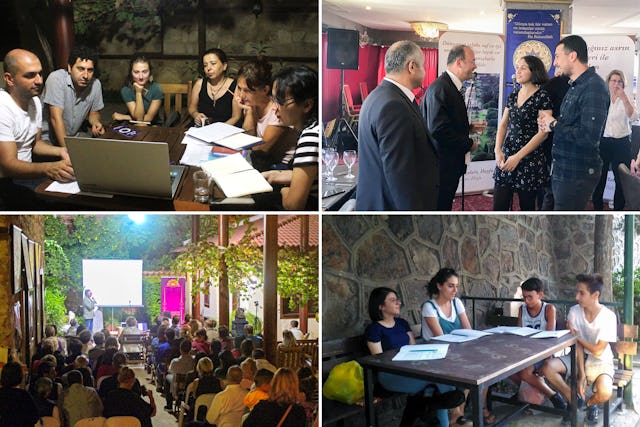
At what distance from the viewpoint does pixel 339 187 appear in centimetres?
312

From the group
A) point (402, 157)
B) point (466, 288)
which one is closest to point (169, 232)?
point (402, 157)

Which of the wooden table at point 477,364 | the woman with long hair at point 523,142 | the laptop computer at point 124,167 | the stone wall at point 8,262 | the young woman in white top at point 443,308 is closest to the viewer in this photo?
the wooden table at point 477,364

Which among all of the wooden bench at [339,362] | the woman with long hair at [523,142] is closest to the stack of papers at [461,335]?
the wooden bench at [339,362]

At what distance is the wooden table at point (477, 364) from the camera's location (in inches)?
110

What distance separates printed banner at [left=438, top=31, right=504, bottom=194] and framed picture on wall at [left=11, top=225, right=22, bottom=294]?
6.19ft

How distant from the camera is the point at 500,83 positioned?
312 centimetres

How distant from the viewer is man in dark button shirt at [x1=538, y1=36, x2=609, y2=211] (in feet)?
10.2

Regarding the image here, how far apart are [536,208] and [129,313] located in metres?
1.84

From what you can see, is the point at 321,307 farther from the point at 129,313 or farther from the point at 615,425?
the point at 615,425

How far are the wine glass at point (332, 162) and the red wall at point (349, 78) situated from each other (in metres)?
0.14

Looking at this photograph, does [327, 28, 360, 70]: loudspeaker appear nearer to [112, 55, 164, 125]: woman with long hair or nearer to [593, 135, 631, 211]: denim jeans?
[112, 55, 164, 125]: woman with long hair

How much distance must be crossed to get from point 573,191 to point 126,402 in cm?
215

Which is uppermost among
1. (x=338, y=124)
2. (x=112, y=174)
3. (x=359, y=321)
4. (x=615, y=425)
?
(x=338, y=124)

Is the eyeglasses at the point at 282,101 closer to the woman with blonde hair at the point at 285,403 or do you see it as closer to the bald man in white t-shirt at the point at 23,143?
the bald man in white t-shirt at the point at 23,143
